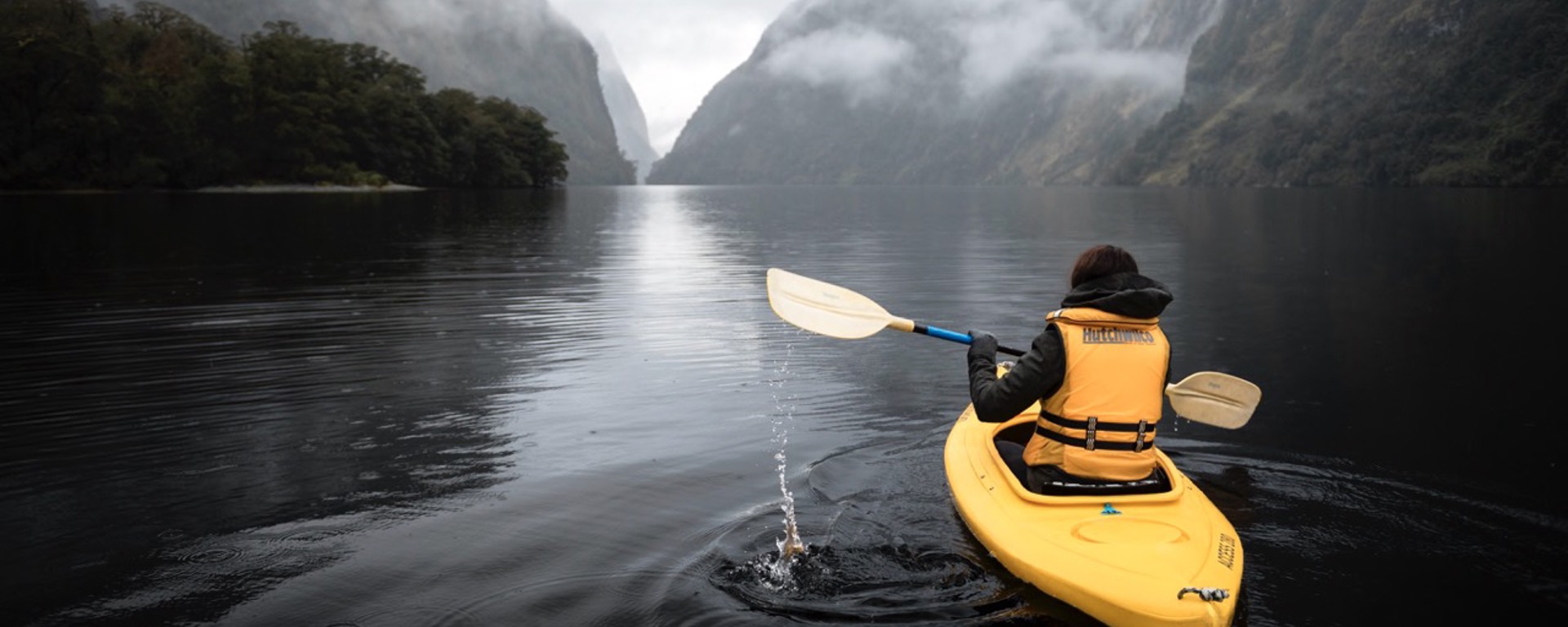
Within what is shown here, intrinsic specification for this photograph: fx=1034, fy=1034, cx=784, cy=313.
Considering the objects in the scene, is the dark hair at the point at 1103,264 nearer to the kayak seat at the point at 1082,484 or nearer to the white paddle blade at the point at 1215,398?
the kayak seat at the point at 1082,484

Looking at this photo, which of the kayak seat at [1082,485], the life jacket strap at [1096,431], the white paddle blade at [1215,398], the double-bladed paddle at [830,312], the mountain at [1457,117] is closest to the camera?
the life jacket strap at [1096,431]

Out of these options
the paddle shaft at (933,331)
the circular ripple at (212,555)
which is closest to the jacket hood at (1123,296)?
the paddle shaft at (933,331)

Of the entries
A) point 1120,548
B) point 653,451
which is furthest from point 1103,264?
point 653,451

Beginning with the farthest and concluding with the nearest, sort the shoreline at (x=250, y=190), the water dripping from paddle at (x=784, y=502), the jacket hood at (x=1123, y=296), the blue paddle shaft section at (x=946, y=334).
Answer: the shoreline at (x=250, y=190)
the blue paddle shaft section at (x=946, y=334)
the water dripping from paddle at (x=784, y=502)
the jacket hood at (x=1123, y=296)

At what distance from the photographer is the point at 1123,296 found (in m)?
6.27

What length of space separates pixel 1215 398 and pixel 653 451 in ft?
17.1

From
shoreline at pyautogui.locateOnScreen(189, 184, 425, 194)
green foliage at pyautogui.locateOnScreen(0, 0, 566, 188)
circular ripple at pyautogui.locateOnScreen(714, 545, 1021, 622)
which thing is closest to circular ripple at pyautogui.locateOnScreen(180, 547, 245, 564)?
circular ripple at pyautogui.locateOnScreen(714, 545, 1021, 622)

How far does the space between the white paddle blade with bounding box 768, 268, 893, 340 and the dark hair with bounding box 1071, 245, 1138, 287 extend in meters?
2.50

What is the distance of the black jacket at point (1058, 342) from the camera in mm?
6320

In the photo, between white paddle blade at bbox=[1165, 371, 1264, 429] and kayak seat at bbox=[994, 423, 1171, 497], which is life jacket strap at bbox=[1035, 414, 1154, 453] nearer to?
kayak seat at bbox=[994, 423, 1171, 497]

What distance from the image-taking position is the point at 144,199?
217 feet

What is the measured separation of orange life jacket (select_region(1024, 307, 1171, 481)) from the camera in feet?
21.0

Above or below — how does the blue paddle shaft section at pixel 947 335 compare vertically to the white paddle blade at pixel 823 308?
below

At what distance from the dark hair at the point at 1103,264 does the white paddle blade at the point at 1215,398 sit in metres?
2.96
